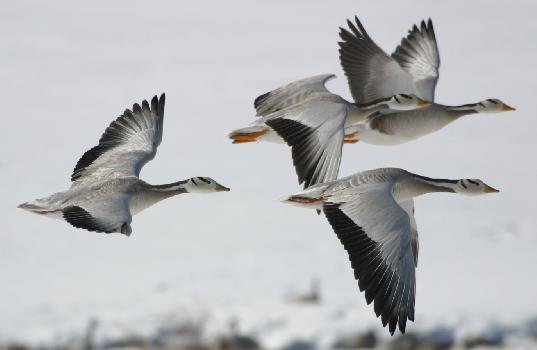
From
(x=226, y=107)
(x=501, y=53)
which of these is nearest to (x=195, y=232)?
(x=226, y=107)

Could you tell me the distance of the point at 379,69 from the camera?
14141 millimetres

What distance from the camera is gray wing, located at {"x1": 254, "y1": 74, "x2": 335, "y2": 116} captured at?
12.5 m

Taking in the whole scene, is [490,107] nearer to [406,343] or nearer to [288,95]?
[288,95]

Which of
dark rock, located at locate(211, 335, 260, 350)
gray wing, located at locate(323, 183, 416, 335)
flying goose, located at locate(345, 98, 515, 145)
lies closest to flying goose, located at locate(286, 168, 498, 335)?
gray wing, located at locate(323, 183, 416, 335)

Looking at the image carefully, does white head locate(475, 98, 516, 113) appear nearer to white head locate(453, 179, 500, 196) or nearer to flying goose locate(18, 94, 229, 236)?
white head locate(453, 179, 500, 196)

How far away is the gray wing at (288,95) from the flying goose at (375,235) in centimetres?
199

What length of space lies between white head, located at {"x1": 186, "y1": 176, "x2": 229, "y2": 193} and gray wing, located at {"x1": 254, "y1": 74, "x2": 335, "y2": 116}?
1.30 meters

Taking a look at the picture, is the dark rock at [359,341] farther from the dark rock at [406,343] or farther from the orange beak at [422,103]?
the orange beak at [422,103]

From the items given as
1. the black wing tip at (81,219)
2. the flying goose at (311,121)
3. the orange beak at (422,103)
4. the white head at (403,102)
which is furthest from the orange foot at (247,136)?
the black wing tip at (81,219)

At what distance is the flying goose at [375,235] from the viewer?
31.9ft

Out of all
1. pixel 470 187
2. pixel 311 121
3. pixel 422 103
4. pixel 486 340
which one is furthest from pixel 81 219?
pixel 486 340

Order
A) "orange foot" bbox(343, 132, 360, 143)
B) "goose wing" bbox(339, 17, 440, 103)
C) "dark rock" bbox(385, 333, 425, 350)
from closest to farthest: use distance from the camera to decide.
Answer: "orange foot" bbox(343, 132, 360, 143) → "goose wing" bbox(339, 17, 440, 103) → "dark rock" bbox(385, 333, 425, 350)

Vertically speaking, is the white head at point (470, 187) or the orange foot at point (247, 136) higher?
the orange foot at point (247, 136)

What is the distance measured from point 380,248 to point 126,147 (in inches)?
133
